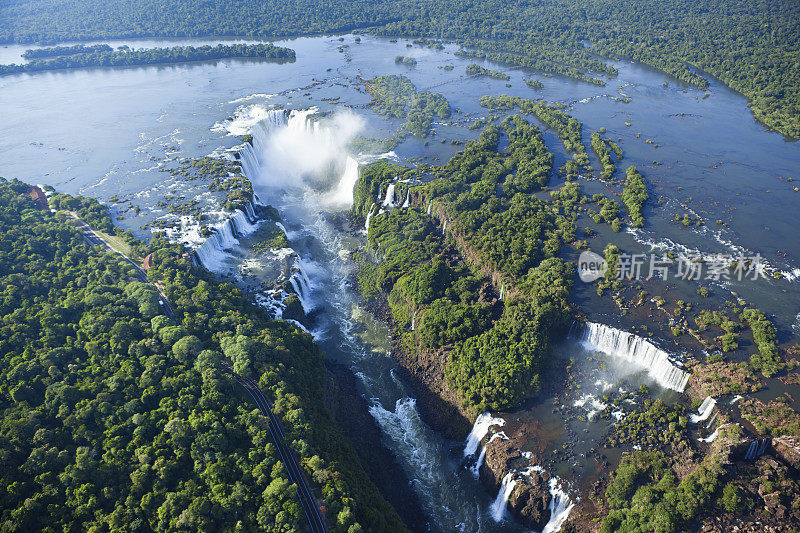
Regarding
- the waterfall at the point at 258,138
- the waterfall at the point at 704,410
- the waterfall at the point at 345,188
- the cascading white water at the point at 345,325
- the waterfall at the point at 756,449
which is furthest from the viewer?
the waterfall at the point at 258,138

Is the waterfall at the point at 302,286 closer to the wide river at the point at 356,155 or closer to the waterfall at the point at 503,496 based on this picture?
the wide river at the point at 356,155

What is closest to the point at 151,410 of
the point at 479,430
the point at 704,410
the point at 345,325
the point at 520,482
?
the point at 345,325

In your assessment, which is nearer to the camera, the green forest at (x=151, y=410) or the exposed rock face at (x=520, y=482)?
the green forest at (x=151, y=410)

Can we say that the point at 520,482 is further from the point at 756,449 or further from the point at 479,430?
the point at 756,449

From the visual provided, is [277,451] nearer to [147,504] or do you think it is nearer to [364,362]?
[147,504]

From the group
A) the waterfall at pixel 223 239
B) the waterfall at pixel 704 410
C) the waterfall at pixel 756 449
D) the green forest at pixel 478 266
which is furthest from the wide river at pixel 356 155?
the waterfall at pixel 756 449
